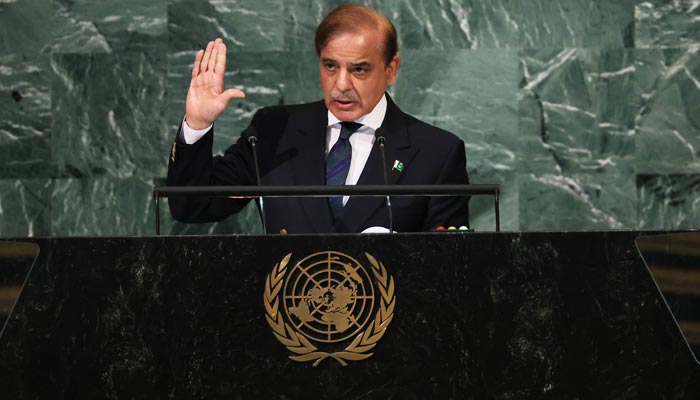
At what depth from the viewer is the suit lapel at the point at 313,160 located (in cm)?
346

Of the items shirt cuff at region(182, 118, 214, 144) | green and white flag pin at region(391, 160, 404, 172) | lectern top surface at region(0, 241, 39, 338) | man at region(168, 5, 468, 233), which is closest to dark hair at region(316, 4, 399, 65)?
man at region(168, 5, 468, 233)

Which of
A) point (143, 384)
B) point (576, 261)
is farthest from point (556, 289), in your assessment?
point (143, 384)

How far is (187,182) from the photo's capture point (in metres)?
3.45

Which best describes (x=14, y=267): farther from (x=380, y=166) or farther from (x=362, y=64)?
(x=362, y=64)

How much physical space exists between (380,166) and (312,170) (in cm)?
21

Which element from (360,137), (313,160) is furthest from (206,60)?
(360,137)

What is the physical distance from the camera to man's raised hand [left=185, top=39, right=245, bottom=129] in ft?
11.0

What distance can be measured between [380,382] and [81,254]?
2.26 feet

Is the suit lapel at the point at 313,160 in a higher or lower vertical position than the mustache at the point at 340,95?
lower

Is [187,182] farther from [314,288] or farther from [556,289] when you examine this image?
[556,289]

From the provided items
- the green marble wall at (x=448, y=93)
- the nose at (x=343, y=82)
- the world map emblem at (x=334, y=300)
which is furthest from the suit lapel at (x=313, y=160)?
the green marble wall at (x=448, y=93)

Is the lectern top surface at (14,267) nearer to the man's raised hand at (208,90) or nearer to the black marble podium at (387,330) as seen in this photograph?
the black marble podium at (387,330)

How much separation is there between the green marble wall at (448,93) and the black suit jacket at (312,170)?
1.48 m

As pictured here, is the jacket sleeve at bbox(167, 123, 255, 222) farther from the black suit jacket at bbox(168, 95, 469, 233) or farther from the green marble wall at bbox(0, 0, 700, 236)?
the green marble wall at bbox(0, 0, 700, 236)
